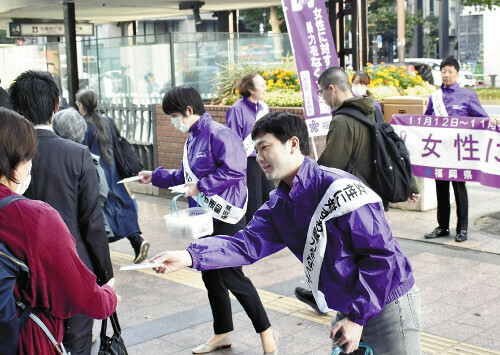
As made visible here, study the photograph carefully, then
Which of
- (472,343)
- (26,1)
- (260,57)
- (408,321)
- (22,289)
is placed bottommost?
(472,343)

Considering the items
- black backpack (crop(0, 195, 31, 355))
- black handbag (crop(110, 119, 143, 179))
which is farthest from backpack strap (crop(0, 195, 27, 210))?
black handbag (crop(110, 119, 143, 179))

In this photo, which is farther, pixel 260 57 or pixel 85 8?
pixel 85 8

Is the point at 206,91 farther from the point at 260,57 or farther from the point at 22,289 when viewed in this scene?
the point at 22,289

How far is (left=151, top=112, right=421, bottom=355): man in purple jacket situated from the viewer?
2861 millimetres

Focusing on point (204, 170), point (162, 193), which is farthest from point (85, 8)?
point (204, 170)

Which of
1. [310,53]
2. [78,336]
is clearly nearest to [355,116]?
[78,336]

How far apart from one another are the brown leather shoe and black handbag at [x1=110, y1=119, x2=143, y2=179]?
2.37 meters

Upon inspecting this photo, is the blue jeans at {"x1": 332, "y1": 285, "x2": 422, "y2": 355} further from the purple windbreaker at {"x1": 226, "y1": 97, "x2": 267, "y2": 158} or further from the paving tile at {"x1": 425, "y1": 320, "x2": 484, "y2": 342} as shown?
the purple windbreaker at {"x1": 226, "y1": 97, "x2": 267, "y2": 158}

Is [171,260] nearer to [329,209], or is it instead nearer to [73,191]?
[329,209]

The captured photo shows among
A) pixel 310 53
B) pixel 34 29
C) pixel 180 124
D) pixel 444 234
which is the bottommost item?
pixel 444 234

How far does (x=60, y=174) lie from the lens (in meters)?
3.62

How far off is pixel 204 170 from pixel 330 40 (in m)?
3.71

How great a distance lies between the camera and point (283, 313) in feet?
19.0

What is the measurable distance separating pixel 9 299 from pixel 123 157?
455 centimetres
